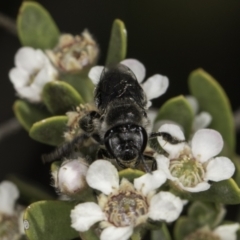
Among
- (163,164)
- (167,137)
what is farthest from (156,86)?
(163,164)

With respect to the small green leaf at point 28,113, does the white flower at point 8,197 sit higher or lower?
lower

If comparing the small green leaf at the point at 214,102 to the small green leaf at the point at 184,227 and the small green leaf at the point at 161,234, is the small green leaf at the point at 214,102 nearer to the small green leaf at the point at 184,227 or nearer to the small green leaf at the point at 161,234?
the small green leaf at the point at 184,227

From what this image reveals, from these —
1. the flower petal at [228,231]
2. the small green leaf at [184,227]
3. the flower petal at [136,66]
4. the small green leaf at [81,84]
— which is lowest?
the small green leaf at [184,227]

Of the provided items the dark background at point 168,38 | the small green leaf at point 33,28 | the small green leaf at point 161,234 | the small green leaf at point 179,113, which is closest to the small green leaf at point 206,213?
the small green leaf at point 161,234

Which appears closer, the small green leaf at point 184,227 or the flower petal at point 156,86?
the flower petal at point 156,86

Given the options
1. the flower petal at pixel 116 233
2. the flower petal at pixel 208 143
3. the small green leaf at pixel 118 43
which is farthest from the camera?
the small green leaf at pixel 118 43

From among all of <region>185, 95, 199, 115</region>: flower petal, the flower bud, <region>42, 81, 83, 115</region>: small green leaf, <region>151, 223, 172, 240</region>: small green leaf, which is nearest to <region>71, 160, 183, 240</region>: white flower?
<region>151, 223, 172, 240</region>: small green leaf

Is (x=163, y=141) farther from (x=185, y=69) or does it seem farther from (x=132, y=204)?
(x=185, y=69)
